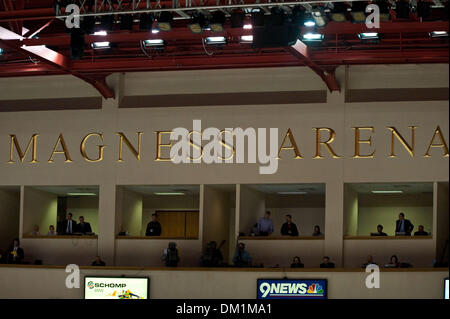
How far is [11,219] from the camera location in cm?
3052

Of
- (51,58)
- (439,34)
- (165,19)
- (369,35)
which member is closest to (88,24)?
(165,19)

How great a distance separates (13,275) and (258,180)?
7.66 metres

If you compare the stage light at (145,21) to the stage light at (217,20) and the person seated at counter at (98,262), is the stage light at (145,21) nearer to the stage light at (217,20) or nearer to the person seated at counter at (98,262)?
the stage light at (217,20)

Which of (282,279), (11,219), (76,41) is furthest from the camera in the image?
(11,219)

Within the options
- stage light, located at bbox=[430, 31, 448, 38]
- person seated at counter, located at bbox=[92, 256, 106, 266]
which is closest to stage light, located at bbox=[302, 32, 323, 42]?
stage light, located at bbox=[430, 31, 448, 38]

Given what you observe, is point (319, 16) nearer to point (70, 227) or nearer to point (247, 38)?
point (247, 38)

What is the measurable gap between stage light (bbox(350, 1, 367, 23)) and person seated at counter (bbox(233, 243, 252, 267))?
31.3ft

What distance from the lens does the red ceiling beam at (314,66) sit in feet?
77.2

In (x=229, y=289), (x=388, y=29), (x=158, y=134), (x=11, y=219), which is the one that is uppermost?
(x=388, y=29)

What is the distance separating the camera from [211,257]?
85.1 feet

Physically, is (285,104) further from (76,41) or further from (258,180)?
(76,41)

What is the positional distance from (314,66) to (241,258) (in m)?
5.71
